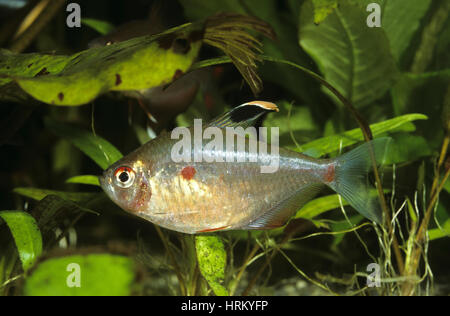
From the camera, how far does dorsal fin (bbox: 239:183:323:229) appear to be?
129 centimetres

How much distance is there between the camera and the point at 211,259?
4.53ft

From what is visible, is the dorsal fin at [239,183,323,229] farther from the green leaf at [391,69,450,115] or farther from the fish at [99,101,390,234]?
the green leaf at [391,69,450,115]

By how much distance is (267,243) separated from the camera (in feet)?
5.90

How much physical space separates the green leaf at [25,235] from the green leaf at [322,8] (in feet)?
4.09

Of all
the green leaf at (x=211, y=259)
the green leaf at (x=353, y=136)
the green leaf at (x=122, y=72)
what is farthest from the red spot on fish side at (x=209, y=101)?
the green leaf at (x=122, y=72)

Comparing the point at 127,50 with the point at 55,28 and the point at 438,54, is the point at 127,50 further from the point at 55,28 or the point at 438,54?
the point at 55,28

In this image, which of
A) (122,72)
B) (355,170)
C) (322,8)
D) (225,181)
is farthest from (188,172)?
(322,8)

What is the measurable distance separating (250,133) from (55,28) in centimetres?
290

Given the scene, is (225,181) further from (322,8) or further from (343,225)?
(343,225)

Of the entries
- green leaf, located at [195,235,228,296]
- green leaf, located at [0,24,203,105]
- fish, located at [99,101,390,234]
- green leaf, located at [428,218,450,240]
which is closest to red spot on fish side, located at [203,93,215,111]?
fish, located at [99,101,390,234]

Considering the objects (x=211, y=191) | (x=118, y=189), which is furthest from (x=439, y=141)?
(x=118, y=189)

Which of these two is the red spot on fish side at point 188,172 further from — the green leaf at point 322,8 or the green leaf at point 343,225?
the green leaf at point 343,225

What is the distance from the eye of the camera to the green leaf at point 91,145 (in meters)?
1.73

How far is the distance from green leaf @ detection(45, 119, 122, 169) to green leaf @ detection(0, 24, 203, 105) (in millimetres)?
673
